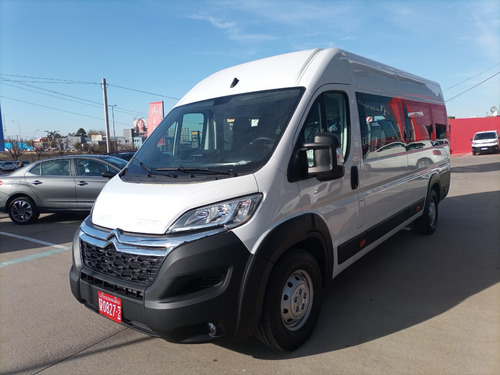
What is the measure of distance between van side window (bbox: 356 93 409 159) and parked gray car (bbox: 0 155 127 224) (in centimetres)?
599

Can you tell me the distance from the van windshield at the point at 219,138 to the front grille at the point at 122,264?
710 millimetres

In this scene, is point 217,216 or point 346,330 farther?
point 346,330

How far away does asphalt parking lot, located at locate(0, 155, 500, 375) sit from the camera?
2.78 meters

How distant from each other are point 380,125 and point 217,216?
2676mm

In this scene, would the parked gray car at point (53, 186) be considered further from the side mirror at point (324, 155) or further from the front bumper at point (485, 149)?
the front bumper at point (485, 149)

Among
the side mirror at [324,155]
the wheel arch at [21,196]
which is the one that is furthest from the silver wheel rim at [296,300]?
the wheel arch at [21,196]

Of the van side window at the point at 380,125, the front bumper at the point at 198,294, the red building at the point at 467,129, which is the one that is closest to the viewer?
the front bumper at the point at 198,294

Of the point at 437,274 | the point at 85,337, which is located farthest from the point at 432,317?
the point at 85,337

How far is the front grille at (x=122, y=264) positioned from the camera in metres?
2.44

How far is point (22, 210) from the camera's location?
853 cm

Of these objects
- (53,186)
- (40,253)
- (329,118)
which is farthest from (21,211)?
(329,118)

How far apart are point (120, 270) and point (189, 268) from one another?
61 centimetres

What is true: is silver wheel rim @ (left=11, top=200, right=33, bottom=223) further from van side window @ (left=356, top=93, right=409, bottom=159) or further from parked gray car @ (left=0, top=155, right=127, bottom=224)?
van side window @ (left=356, top=93, right=409, bottom=159)

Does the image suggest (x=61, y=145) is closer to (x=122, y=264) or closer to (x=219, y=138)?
(x=219, y=138)
